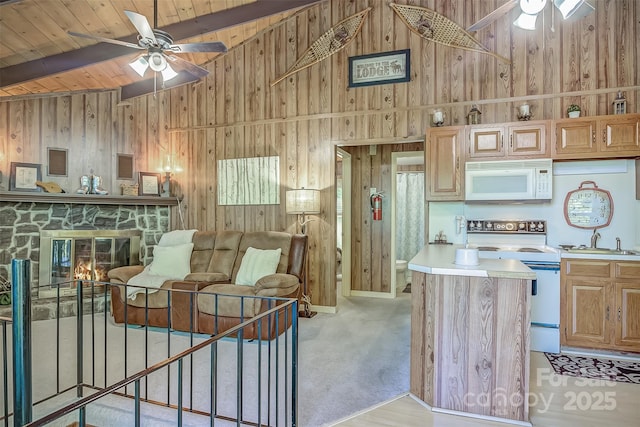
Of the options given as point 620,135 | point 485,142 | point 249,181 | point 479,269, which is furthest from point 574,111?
point 249,181

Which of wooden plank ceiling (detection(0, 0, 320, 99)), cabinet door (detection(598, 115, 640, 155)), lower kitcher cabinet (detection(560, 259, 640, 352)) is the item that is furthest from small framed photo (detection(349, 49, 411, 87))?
lower kitcher cabinet (detection(560, 259, 640, 352))

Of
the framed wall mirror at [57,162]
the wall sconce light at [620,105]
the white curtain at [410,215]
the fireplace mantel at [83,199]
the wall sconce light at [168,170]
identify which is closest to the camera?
the wall sconce light at [620,105]

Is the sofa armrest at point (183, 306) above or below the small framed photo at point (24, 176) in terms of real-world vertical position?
below

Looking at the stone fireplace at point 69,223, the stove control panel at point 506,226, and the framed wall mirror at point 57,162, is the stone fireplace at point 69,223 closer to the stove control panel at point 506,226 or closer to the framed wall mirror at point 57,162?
the framed wall mirror at point 57,162

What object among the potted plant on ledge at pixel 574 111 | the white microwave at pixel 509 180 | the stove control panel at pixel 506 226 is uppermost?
the potted plant on ledge at pixel 574 111

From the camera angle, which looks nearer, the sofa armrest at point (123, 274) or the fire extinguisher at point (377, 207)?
the sofa armrest at point (123, 274)

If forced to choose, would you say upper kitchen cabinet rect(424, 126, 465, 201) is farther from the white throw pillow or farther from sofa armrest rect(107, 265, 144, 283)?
sofa armrest rect(107, 265, 144, 283)

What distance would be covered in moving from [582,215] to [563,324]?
1.17 metres

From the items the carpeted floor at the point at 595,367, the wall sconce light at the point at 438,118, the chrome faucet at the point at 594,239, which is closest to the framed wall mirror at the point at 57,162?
the wall sconce light at the point at 438,118

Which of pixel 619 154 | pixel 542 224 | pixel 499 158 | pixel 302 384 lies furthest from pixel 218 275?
pixel 619 154

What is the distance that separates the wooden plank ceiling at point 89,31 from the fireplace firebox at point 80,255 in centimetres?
190

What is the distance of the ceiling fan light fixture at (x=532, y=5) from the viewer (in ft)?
8.63

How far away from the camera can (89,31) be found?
400 cm

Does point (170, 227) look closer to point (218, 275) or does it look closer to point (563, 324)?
point (218, 275)
